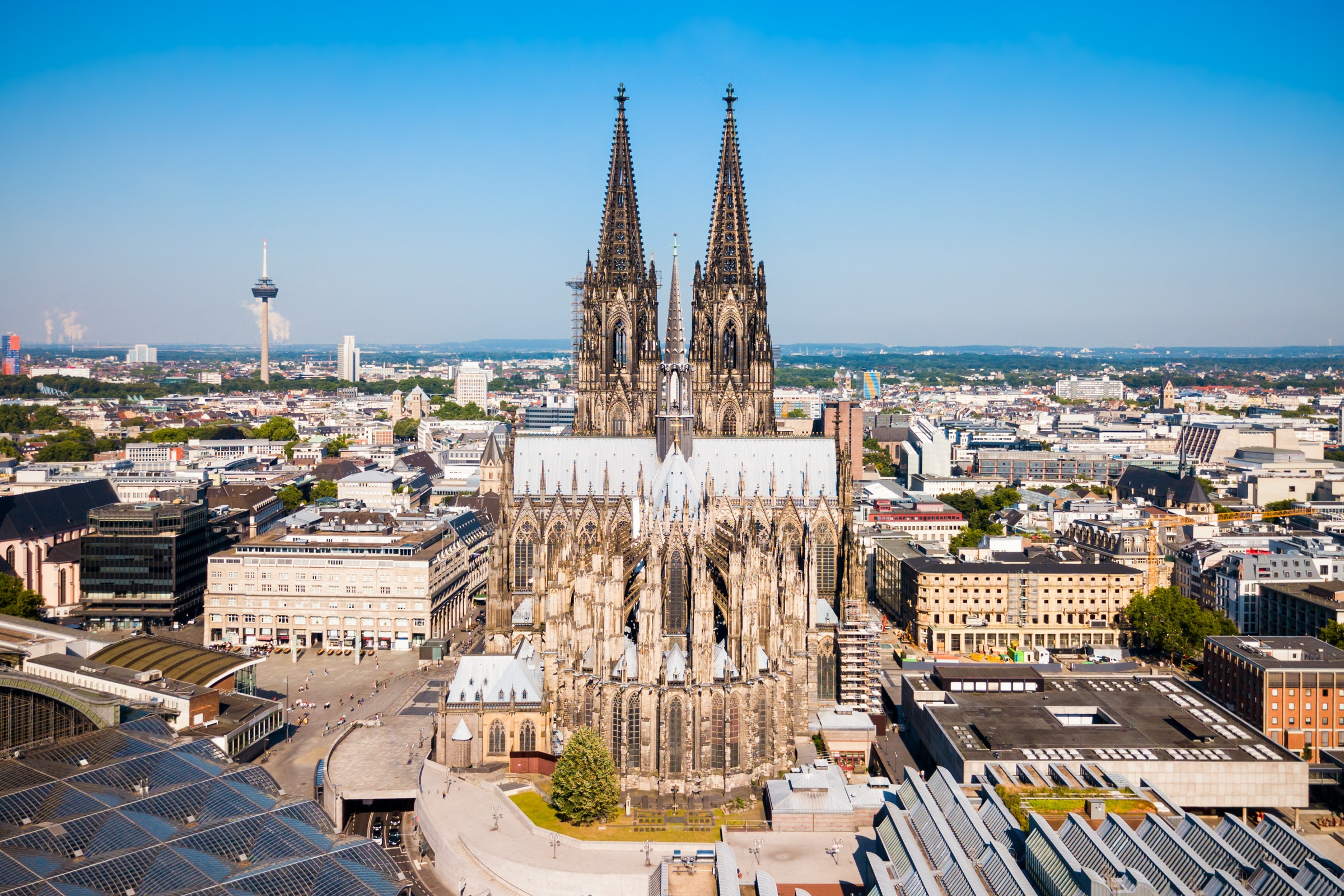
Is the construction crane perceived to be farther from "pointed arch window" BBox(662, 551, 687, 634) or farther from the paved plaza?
the paved plaza

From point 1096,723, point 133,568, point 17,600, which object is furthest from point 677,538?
point 17,600

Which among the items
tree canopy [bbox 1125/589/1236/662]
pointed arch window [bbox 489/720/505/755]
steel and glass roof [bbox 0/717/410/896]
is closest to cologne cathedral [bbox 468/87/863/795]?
pointed arch window [bbox 489/720/505/755]

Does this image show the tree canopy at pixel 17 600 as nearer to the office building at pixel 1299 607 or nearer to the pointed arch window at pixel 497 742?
the pointed arch window at pixel 497 742

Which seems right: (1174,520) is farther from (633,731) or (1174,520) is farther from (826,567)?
(633,731)

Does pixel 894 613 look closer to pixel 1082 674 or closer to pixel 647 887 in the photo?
pixel 1082 674

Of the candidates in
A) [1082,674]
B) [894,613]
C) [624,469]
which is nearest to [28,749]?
[624,469]
